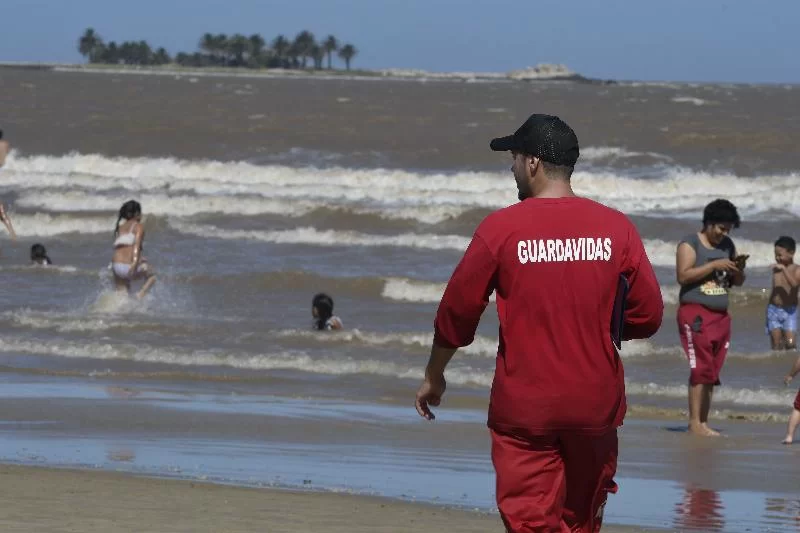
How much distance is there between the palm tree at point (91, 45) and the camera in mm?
191875

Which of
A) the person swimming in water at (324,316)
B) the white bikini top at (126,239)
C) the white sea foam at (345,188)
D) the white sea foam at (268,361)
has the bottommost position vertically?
the white sea foam at (268,361)

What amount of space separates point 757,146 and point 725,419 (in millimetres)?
27659

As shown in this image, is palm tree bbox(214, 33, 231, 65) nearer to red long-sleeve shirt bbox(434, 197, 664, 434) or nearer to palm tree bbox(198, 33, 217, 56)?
palm tree bbox(198, 33, 217, 56)

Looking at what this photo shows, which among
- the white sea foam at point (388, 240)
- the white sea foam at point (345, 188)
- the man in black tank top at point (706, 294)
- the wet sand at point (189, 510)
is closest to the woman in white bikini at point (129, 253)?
the man in black tank top at point (706, 294)

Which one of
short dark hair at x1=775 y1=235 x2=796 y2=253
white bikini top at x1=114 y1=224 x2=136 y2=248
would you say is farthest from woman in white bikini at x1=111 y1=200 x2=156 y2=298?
short dark hair at x1=775 y1=235 x2=796 y2=253

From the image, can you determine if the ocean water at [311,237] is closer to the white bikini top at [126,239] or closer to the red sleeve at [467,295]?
the white bikini top at [126,239]

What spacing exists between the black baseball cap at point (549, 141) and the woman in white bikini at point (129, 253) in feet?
36.2

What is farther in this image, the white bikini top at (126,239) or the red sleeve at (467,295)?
the white bikini top at (126,239)

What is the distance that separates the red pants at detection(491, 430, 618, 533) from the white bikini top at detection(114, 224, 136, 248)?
11.3 metres

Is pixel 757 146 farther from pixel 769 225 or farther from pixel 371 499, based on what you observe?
pixel 371 499

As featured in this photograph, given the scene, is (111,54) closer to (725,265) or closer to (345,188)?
(345,188)

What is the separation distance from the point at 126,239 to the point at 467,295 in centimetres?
1137

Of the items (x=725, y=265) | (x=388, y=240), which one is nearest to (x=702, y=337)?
(x=725, y=265)

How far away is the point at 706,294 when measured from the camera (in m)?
8.93
